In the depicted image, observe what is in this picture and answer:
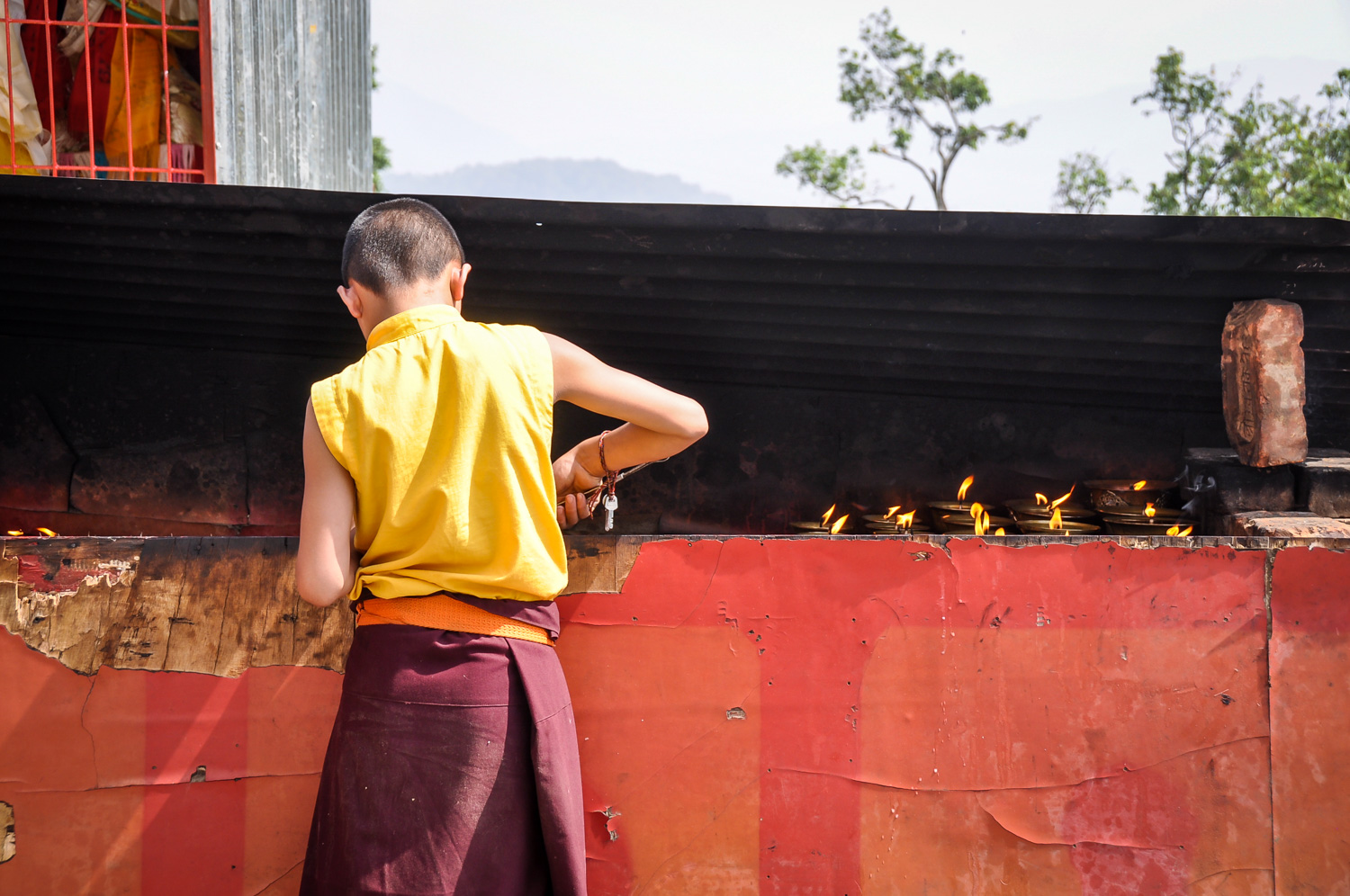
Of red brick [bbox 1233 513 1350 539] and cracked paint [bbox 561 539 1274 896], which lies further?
red brick [bbox 1233 513 1350 539]

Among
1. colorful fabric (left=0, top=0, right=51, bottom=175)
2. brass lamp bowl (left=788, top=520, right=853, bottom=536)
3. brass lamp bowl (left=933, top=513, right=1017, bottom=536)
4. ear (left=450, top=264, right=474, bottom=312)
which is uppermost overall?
colorful fabric (left=0, top=0, right=51, bottom=175)

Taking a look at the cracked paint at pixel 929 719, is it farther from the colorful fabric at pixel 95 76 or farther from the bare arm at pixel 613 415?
the colorful fabric at pixel 95 76

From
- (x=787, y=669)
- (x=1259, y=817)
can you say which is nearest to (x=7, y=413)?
(x=787, y=669)

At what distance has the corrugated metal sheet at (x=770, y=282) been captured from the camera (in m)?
2.59

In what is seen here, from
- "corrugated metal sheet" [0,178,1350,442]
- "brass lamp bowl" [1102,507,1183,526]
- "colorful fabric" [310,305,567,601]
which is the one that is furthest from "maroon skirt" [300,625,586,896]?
"brass lamp bowl" [1102,507,1183,526]

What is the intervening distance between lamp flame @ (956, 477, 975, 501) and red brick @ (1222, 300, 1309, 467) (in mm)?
1350

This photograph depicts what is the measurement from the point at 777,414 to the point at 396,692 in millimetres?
2979

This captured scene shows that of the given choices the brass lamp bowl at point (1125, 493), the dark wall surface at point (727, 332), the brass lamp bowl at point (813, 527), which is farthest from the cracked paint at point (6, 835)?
the brass lamp bowl at point (1125, 493)

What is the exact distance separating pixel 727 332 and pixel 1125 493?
207 cm

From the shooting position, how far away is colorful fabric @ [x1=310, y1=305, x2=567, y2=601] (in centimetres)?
144

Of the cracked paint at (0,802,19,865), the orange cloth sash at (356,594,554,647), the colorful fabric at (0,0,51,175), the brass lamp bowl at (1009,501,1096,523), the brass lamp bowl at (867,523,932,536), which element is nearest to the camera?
the orange cloth sash at (356,594,554,647)

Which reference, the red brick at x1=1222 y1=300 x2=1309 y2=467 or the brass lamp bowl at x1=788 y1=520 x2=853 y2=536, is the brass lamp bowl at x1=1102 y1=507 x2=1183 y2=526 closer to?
the red brick at x1=1222 y1=300 x2=1309 y2=467

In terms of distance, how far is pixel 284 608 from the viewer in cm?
219

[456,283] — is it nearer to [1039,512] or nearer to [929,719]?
[929,719]
